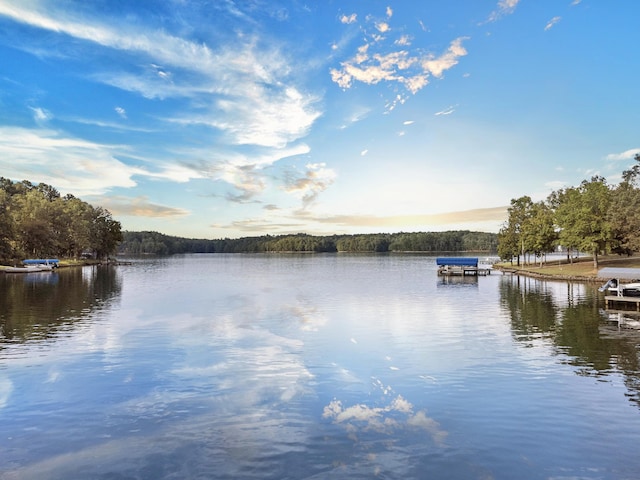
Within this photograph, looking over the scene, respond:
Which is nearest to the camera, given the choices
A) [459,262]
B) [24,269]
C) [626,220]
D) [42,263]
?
[626,220]

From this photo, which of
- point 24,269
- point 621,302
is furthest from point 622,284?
point 24,269

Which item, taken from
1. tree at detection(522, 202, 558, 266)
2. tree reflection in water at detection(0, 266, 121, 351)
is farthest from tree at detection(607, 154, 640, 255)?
tree reflection in water at detection(0, 266, 121, 351)

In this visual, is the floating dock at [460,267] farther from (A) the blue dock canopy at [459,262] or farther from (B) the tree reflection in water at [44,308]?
(B) the tree reflection in water at [44,308]

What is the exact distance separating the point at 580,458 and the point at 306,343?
72.8 ft


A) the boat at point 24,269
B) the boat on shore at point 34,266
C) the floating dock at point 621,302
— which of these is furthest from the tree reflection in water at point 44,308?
the floating dock at point 621,302

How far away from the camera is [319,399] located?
22.4 m

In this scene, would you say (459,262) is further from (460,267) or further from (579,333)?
(579,333)

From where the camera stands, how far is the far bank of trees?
320 feet

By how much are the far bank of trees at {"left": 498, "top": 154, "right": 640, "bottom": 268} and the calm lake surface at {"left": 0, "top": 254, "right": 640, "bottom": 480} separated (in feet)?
206

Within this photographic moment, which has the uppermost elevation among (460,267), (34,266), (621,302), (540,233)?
(540,233)

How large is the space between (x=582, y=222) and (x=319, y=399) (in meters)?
97.2

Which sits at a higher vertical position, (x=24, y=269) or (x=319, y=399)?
(x=24, y=269)

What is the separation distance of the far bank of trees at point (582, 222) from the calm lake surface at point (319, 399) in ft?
206

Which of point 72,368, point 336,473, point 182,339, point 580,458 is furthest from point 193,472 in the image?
point 182,339
